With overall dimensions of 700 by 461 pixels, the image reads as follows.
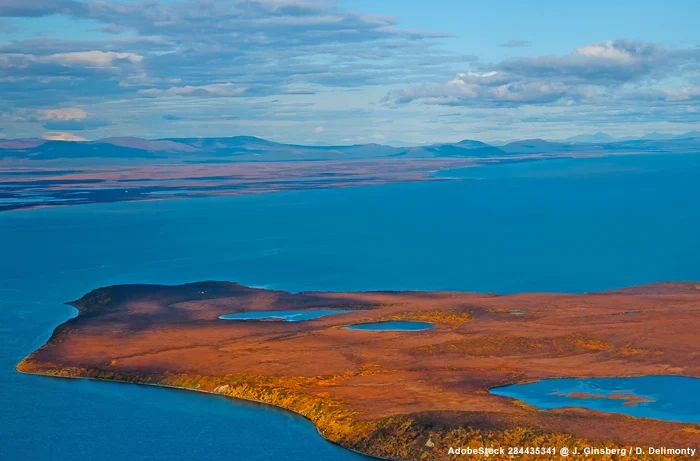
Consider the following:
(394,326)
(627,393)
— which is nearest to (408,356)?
(394,326)

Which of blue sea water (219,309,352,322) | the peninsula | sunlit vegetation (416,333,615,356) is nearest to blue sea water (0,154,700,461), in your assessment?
the peninsula

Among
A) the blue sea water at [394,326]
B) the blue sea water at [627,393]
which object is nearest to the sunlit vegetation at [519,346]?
the blue sea water at [394,326]

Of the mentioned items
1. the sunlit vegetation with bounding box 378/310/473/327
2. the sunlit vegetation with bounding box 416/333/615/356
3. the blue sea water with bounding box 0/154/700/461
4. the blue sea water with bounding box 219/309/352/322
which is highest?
the sunlit vegetation with bounding box 416/333/615/356

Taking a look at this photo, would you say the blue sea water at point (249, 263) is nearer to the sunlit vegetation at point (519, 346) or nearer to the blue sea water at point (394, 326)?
the sunlit vegetation at point (519, 346)

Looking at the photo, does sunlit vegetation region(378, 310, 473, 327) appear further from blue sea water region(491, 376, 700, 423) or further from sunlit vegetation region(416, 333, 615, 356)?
blue sea water region(491, 376, 700, 423)

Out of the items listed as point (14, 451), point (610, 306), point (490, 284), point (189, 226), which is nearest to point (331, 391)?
point (14, 451)

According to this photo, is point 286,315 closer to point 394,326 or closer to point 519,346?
point 394,326
